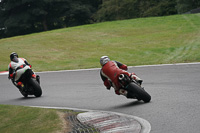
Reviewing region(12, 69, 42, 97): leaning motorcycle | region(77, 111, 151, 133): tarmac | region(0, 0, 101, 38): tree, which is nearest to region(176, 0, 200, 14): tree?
region(0, 0, 101, 38): tree

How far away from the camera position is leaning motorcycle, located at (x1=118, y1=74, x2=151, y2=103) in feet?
29.3

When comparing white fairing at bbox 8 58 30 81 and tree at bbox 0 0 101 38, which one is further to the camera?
tree at bbox 0 0 101 38

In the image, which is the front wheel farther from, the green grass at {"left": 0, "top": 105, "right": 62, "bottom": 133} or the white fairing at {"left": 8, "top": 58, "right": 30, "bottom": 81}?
the white fairing at {"left": 8, "top": 58, "right": 30, "bottom": 81}

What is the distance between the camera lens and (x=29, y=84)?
485 inches

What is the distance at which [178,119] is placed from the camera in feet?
23.0

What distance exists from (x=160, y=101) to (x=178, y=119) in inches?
82.2

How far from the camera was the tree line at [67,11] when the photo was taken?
60.7 meters

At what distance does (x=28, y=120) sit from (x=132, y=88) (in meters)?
2.59

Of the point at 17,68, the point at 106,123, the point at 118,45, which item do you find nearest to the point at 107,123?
the point at 106,123

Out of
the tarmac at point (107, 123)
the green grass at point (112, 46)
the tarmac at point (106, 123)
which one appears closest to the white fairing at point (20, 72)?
the green grass at point (112, 46)

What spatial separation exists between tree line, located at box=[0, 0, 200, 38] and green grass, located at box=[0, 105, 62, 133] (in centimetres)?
5216

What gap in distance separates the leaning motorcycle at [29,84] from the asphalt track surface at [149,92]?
0.93ft

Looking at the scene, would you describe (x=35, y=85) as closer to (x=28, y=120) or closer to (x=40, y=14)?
(x=28, y=120)

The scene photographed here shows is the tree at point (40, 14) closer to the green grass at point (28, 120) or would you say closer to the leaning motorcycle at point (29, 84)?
the leaning motorcycle at point (29, 84)
